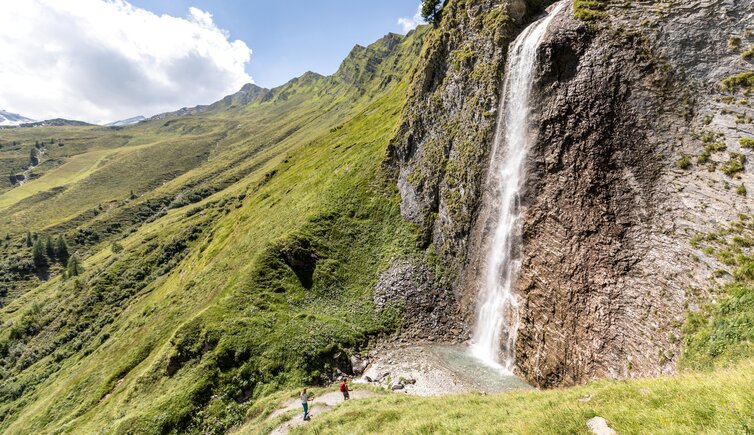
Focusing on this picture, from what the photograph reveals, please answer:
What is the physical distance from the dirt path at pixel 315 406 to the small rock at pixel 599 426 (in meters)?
19.1

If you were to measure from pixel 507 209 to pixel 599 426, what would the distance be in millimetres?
27233

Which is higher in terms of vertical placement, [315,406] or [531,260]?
[531,260]

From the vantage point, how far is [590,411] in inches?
489

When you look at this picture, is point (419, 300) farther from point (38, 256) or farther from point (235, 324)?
point (38, 256)

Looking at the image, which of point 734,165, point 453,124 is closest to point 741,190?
point 734,165

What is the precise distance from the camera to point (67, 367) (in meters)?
69.8

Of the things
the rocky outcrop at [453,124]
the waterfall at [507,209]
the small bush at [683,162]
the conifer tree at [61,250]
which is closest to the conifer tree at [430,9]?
the rocky outcrop at [453,124]

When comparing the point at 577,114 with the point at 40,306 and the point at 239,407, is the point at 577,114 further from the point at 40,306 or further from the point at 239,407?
the point at 40,306

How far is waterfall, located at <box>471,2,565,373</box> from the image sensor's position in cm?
3453

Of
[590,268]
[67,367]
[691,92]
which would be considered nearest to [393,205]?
[590,268]

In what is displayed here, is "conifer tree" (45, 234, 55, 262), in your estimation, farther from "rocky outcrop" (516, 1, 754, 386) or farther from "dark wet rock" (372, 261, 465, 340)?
"rocky outcrop" (516, 1, 754, 386)

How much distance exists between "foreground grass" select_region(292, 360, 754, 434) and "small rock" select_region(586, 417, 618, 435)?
0.16 meters

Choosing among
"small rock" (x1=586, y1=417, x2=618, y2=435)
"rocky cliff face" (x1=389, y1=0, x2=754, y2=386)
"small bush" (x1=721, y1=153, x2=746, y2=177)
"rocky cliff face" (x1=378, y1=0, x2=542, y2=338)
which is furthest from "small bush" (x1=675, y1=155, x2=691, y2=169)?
"small rock" (x1=586, y1=417, x2=618, y2=435)

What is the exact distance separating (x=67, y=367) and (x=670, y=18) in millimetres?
108594
